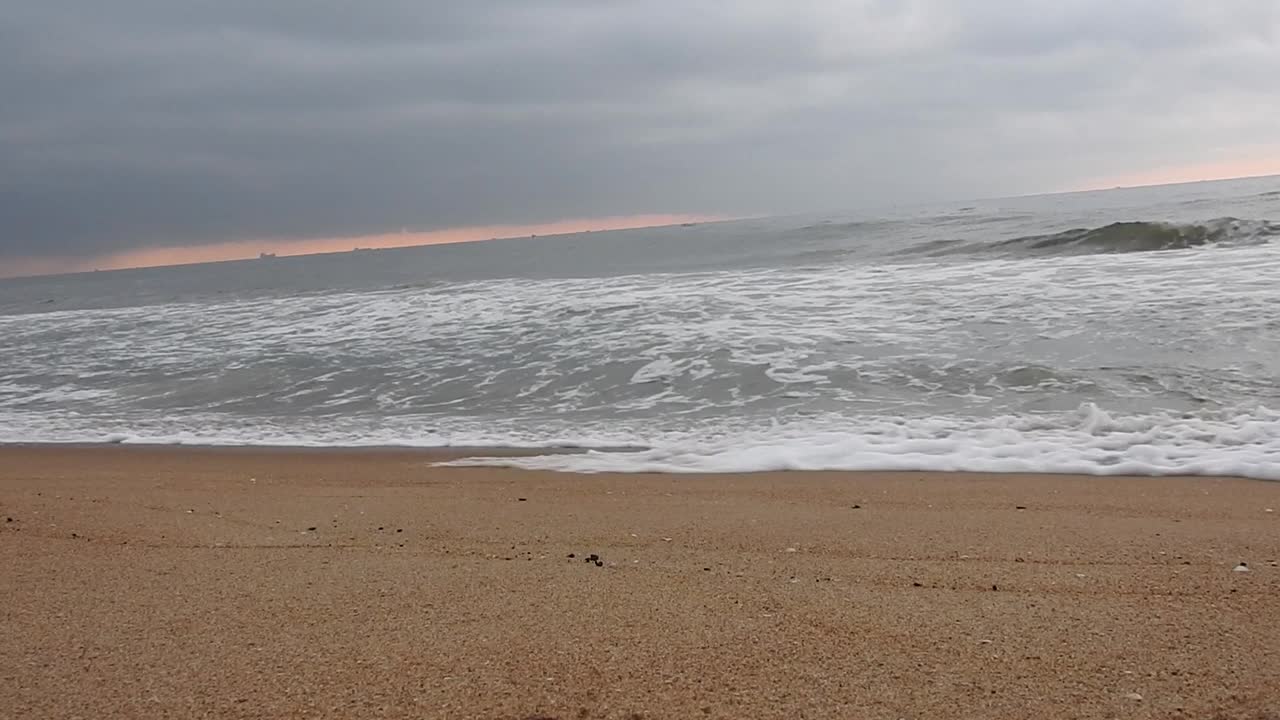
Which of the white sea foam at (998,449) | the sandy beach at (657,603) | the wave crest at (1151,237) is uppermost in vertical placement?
the wave crest at (1151,237)

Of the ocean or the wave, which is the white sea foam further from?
the wave

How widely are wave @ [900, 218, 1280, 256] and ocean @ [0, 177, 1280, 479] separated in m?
1.51

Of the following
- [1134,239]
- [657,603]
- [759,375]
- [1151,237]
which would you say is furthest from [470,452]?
[1151,237]

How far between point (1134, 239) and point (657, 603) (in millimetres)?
19078

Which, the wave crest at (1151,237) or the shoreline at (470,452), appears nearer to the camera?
the shoreline at (470,452)

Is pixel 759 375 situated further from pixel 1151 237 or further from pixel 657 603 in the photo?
pixel 1151 237

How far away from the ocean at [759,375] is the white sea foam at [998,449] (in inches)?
0.9

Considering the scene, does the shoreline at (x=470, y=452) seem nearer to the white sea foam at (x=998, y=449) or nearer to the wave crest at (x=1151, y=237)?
the white sea foam at (x=998, y=449)

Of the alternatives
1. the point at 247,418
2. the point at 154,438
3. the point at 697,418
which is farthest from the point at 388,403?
the point at 697,418

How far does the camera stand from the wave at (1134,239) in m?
16.9

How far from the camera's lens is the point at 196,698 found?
6.62ft

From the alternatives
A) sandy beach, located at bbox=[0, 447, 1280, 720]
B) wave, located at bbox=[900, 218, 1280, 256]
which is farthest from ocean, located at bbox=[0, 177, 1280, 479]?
wave, located at bbox=[900, 218, 1280, 256]

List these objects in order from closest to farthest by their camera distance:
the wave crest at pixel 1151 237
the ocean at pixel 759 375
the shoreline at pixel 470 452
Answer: the shoreline at pixel 470 452 < the ocean at pixel 759 375 < the wave crest at pixel 1151 237

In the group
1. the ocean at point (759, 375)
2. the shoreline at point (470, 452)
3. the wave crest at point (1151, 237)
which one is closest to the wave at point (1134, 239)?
the wave crest at point (1151, 237)
